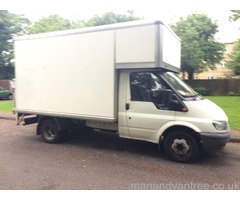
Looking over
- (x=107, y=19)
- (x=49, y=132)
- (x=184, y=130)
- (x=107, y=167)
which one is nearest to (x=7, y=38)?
(x=107, y=19)

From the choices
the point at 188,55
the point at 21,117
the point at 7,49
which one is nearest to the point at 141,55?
the point at 21,117

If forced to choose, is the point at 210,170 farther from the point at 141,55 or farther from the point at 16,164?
the point at 16,164

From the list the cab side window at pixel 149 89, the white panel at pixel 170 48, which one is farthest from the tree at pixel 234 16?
the cab side window at pixel 149 89

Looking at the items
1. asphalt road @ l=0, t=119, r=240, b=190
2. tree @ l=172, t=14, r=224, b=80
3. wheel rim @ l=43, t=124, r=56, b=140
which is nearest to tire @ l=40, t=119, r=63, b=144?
wheel rim @ l=43, t=124, r=56, b=140

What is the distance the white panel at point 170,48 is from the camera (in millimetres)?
4926

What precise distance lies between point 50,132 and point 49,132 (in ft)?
0.13

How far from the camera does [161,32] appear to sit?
471 centimetres

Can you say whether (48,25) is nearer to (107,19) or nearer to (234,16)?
(107,19)

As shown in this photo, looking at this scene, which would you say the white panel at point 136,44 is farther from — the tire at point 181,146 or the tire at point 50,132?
the tire at point 50,132

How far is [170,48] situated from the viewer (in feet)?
17.7

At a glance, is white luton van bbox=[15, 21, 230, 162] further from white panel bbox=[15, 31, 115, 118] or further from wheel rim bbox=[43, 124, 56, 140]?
wheel rim bbox=[43, 124, 56, 140]

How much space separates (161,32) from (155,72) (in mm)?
882

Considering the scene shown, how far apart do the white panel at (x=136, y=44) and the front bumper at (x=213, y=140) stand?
1.93 metres

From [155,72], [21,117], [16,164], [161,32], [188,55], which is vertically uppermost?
[188,55]
